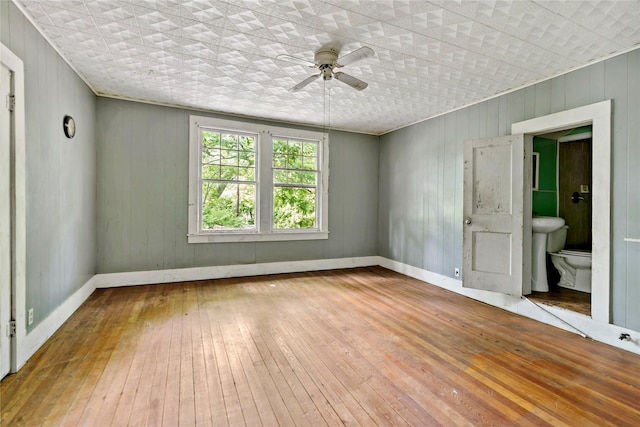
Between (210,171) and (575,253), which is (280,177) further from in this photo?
(575,253)

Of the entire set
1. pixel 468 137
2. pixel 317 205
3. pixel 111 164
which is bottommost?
pixel 317 205

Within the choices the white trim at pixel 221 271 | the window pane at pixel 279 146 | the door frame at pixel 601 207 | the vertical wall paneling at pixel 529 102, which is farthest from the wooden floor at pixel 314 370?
the window pane at pixel 279 146

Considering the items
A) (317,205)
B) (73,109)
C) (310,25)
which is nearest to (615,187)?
(310,25)

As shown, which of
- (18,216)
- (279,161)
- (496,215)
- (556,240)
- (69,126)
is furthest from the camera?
(279,161)

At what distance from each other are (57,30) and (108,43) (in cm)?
→ 34

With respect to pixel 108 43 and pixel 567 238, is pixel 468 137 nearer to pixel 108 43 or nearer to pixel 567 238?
pixel 567 238

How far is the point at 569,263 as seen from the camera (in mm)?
3818

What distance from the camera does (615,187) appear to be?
2627 mm

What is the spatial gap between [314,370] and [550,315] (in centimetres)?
258

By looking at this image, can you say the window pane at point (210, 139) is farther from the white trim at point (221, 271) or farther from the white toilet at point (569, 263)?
the white toilet at point (569, 263)

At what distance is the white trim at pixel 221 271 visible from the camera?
4078mm

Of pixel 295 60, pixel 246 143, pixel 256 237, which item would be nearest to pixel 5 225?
pixel 295 60

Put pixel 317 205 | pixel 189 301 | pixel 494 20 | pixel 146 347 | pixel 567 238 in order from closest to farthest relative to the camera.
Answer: pixel 494 20 → pixel 146 347 → pixel 189 301 → pixel 567 238 → pixel 317 205

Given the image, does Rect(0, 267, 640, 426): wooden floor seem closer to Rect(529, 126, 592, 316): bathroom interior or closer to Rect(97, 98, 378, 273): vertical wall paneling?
Rect(97, 98, 378, 273): vertical wall paneling
